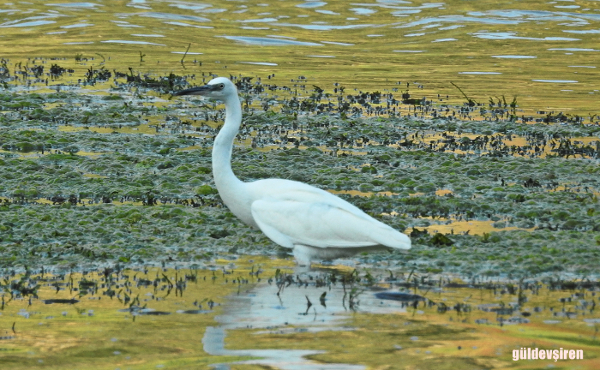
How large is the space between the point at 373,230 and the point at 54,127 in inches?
357

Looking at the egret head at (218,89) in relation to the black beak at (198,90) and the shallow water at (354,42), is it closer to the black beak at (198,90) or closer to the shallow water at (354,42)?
the black beak at (198,90)

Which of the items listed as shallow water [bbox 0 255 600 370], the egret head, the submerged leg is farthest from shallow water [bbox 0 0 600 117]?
shallow water [bbox 0 255 600 370]

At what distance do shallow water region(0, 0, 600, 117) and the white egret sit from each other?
10972 mm

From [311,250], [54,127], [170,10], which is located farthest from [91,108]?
[170,10]

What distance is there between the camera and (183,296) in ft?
27.1

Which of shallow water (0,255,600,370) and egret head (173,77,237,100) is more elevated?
egret head (173,77,237,100)

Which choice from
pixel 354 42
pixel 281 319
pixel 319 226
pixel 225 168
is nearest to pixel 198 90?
pixel 225 168

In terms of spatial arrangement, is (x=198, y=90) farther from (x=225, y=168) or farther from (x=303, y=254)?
(x=303, y=254)

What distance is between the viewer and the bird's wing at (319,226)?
29.1 feet

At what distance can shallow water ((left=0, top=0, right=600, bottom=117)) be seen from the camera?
24500 mm

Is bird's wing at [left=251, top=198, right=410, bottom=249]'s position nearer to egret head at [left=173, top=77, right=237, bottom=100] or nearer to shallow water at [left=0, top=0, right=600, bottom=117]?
egret head at [left=173, top=77, right=237, bottom=100]

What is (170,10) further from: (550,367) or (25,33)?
(550,367)

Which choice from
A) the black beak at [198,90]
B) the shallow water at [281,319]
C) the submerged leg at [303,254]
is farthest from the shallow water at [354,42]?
the shallow water at [281,319]

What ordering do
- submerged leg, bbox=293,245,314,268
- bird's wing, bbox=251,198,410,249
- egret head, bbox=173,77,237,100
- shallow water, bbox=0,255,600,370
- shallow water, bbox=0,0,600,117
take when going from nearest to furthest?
shallow water, bbox=0,255,600,370 → bird's wing, bbox=251,198,410,249 → submerged leg, bbox=293,245,314,268 → egret head, bbox=173,77,237,100 → shallow water, bbox=0,0,600,117
